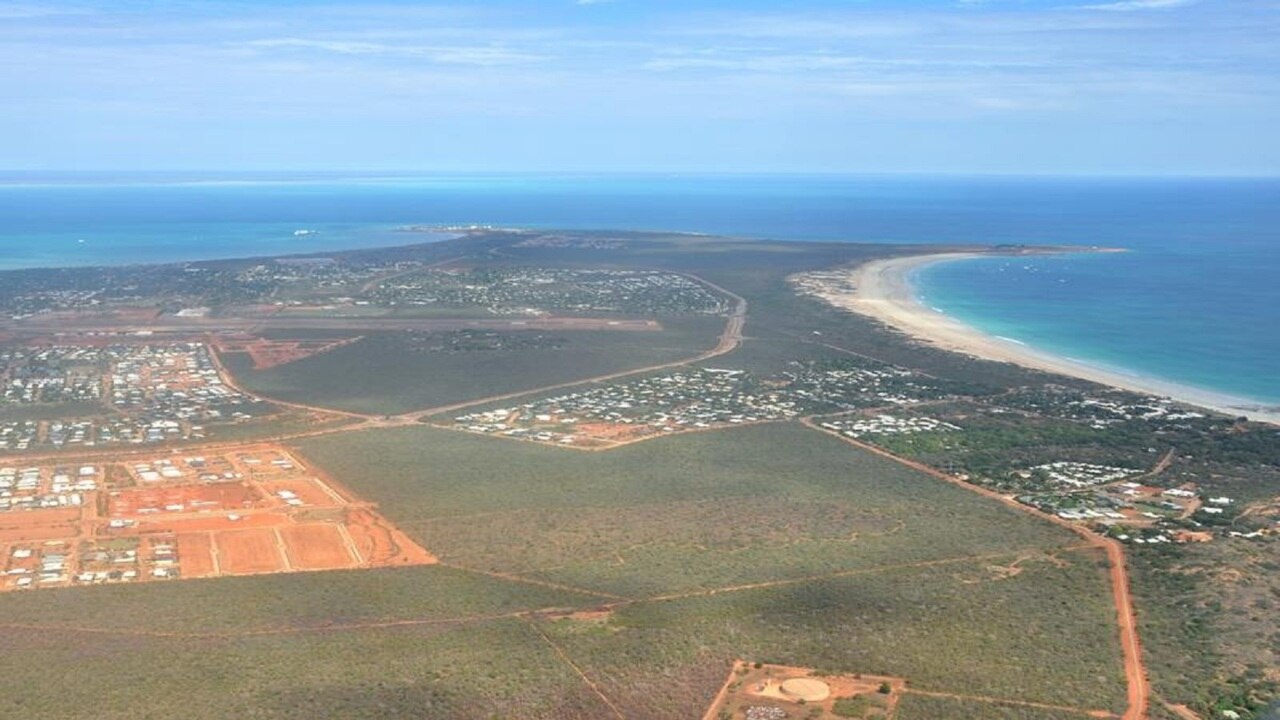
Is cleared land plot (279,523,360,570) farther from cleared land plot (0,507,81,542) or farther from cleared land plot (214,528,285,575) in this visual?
cleared land plot (0,507,81,542)

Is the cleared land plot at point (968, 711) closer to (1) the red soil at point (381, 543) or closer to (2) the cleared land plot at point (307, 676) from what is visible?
(2) the cleared land plot at point (307, 676)

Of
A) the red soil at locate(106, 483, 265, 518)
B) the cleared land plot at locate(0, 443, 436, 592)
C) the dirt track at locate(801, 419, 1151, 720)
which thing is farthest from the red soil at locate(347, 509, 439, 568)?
the dirt track at locate(801, 419, 1151, 720)

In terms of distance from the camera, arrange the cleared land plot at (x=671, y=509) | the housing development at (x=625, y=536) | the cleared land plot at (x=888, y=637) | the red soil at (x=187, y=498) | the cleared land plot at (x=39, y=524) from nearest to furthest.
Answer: the cleared land plot at (x=888, y=637)
the housing development at (x=625, y=536)
the cleared land plot at (x=671, y=509)
the cleared land plot at (x=39, y=524)
the red soil at (x=187, y=498)

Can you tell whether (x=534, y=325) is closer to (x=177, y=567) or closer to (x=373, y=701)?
(x=177, y=567)

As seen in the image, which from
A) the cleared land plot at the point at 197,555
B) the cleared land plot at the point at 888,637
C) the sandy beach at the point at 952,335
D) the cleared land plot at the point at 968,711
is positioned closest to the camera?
the cleared land plot at the point at 968,711

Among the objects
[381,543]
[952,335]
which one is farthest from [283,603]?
[952,335]

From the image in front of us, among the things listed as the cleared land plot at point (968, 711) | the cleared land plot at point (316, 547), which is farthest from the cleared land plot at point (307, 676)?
the cleared land plot at point (968, 711)

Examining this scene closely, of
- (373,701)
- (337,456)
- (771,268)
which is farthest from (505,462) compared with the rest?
(771,268)
